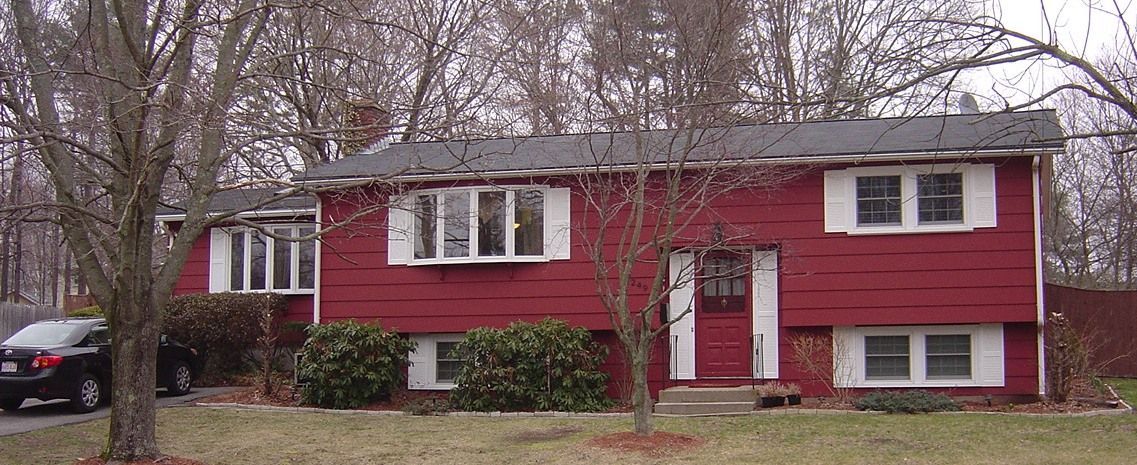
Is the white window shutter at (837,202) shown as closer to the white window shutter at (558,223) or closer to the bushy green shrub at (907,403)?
the bushy green shrub at (907,403)

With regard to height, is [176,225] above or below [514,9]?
below

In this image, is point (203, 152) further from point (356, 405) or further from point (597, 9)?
point (597, 9)

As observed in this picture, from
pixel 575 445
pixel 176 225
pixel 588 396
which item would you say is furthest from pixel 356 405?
pixel 176 225

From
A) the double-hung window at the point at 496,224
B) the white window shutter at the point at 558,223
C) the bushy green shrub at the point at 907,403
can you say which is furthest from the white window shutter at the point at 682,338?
the bushy green shrub at the point at 907,403

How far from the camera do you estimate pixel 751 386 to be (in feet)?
46.5

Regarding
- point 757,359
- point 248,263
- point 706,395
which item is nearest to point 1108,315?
point 757,359

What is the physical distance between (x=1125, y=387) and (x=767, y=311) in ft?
20.9

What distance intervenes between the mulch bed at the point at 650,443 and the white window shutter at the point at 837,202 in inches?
191

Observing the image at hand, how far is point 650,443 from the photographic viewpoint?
10297 millimetres

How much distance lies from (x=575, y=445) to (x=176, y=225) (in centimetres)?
1216

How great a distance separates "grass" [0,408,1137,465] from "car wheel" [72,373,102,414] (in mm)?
1098

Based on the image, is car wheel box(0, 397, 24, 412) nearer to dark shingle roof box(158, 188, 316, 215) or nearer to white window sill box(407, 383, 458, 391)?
dark shingle roof box(158, 188, 316, 215)

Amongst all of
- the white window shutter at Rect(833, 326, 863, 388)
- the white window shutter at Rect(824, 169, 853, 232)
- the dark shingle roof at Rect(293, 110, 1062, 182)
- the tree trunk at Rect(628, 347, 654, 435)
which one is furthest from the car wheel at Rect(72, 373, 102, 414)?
the white window shutter at Rect(824, 169, 853, 232)

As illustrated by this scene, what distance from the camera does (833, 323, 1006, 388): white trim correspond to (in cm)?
1391
